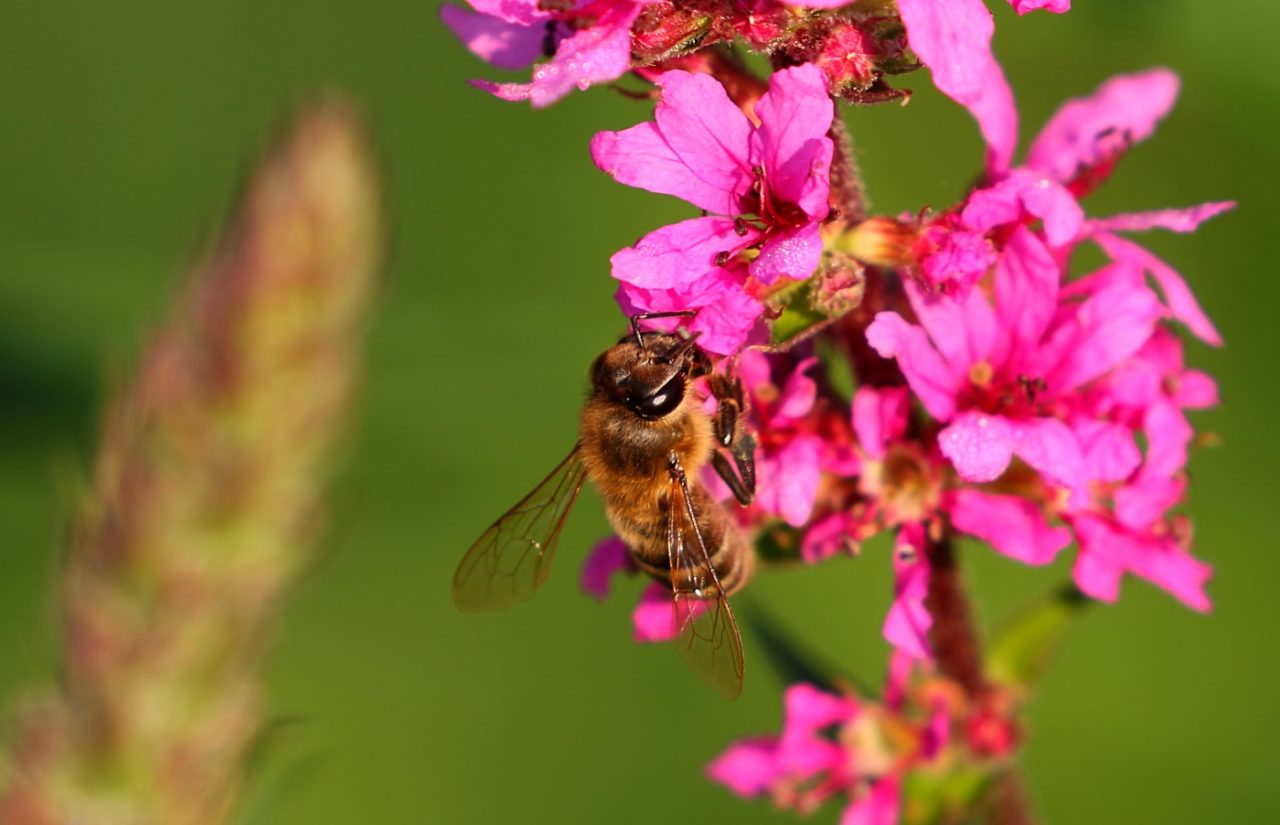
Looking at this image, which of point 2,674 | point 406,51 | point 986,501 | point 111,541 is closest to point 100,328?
point 2,674

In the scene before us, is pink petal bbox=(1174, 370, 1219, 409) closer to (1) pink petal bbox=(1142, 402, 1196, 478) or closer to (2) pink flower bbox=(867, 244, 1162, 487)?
(1) pink petal bbox=(1142, 402, 1196, 478)

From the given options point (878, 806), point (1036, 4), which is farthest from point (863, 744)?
point (1036, 4)

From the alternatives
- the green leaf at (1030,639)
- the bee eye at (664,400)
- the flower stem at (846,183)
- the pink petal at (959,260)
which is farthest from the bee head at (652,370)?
the green leaf at (1030,639)

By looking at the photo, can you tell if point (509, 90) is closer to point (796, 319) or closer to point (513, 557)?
point (796, 319)

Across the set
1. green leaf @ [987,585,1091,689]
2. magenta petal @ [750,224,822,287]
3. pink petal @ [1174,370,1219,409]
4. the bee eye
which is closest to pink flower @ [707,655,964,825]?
green leaf @ [987,585,1091,689]

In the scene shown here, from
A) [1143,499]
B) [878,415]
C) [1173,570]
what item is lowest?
[1173,570]

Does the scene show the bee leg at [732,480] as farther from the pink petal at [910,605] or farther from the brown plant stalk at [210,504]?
the brown plant stalk at [210,504]
